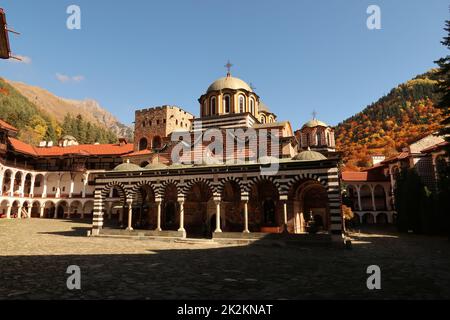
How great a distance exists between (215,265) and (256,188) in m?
12.8

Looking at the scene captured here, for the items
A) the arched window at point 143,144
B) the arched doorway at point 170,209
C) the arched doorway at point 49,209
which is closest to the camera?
the arched doorway at point 170,209

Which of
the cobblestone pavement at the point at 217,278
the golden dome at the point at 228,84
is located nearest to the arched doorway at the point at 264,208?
the cobblestone pavement at the point at 217,278

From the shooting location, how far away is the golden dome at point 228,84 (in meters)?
29.4

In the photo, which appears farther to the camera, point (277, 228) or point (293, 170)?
point (277, 228)

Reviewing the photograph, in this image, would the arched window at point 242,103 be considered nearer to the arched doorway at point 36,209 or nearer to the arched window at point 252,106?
the arched window at point 252,106

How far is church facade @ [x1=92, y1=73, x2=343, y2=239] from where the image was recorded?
63.7 feet

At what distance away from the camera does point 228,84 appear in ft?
96.7

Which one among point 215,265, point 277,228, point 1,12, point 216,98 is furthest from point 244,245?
point 1,12

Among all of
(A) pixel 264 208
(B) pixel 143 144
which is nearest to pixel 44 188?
(B) pixel 143 144

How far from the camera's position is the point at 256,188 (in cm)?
2298

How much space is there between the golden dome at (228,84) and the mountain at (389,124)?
5696cm

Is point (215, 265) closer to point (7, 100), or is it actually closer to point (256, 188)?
point (256, 188)

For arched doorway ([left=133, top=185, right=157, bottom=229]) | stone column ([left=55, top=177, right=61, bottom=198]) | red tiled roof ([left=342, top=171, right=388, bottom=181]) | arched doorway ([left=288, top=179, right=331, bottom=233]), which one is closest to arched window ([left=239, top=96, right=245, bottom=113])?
arched doorway ([left=288, top=179, right=331, bottom=233])
